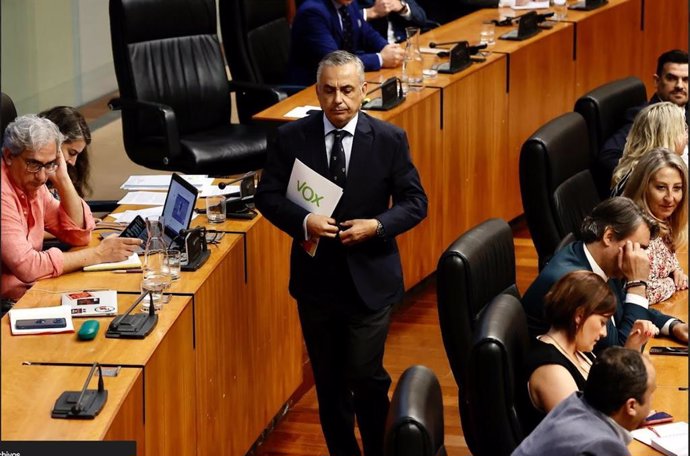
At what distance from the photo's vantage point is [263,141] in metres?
6.50

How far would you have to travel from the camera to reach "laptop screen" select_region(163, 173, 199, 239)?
4.19 metres

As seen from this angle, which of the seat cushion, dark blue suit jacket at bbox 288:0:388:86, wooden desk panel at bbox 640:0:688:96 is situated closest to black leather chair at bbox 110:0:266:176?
the seat cushion

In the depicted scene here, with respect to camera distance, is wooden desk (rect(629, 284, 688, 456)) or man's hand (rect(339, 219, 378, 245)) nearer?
wooden desk (rect(629, 284, 688, 456))

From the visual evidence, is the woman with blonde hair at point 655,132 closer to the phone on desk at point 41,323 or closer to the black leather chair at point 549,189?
the black leather chair at point 549,189

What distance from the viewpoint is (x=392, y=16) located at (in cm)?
775

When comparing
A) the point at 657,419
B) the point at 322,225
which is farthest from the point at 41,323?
the point at 657,419

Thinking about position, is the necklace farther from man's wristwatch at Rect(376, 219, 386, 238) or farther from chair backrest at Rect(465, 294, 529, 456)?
man's wristwatch at Rect(376, 219, 386, 238)

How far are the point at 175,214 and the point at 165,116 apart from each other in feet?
6.36

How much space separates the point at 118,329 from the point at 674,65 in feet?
11.9

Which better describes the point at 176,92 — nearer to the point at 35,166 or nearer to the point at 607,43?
the point at 35,166

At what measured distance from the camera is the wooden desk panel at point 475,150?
621 cm

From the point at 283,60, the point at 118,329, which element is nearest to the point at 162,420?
the point at 118,329

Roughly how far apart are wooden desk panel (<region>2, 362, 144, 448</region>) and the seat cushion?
306 cm

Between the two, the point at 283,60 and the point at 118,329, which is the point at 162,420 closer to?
the point at 118,329
